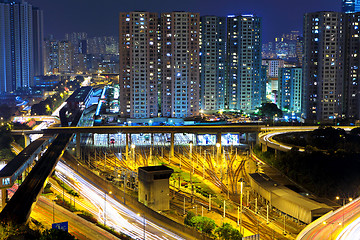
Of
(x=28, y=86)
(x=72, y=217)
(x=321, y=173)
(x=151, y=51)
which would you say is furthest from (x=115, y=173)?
(x=28, y=86)

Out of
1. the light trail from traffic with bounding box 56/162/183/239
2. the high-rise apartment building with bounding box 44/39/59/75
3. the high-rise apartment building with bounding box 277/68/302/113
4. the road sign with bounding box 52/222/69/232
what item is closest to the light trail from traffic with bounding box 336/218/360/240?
the light trail from traffic with bounding box 56/162/183/239

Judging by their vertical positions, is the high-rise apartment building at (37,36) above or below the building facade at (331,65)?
above

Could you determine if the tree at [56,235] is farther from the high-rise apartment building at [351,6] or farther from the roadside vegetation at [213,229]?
the high-rise apartment building at [351,6]

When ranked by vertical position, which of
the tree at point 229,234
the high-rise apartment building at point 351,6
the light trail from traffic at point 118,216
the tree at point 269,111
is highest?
the high-rise apartment building at point 351,6

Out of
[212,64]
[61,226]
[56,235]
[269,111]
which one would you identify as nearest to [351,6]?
[269,111]

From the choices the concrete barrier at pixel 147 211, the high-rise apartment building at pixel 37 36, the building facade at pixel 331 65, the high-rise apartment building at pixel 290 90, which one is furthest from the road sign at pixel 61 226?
the high-rise apartment building at pixel 37 36

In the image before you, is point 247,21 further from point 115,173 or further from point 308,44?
point 115,173

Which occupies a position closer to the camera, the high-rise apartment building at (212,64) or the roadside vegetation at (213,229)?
the roadside vegetation at (213,229)
